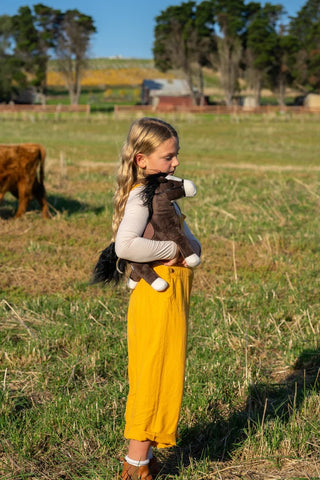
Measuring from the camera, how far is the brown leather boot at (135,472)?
274 centimetres

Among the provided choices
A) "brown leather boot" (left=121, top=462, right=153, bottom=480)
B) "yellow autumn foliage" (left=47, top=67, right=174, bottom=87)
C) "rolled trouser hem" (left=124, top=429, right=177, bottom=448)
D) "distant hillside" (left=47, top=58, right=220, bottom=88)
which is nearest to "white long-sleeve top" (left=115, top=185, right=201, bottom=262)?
"rolled trouser hem" (left=124, top=429, right=177, bottom=448)

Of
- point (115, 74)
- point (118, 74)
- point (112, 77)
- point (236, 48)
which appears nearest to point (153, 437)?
point (236, 48)

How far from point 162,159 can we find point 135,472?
57.3 inches

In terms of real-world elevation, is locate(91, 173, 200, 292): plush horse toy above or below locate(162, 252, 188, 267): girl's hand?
above

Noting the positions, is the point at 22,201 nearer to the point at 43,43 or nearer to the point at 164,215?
the point at 164,215

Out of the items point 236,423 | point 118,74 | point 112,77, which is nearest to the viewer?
point 236,423

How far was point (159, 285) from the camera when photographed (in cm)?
268

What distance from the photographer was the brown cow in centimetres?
912

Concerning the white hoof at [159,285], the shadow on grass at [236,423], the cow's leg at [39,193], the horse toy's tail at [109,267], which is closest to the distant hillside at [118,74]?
the cow's leg at [39,193]

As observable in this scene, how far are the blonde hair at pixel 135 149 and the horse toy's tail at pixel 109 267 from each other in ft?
0.51

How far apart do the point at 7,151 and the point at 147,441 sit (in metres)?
7.16

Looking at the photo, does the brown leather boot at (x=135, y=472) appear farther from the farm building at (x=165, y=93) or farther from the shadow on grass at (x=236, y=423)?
the farm building at (x=165, y=93)

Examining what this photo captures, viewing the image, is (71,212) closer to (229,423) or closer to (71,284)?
(71,284)

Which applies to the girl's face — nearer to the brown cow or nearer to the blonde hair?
the blonde hair
